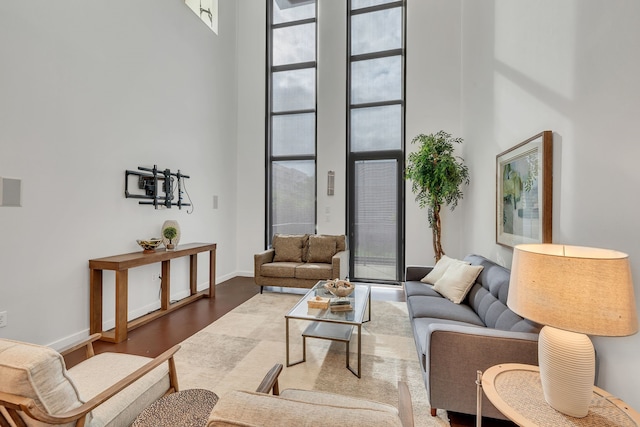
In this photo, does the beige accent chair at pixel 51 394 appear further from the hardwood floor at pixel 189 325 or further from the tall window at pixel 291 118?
the tall window at pixel 291 118

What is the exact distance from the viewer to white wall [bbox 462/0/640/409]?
1366mm

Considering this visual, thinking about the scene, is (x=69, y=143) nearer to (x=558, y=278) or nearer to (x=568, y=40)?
(x=558, y=278)

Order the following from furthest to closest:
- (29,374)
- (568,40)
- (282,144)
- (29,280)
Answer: (282,144) → (29,280) → (568,40) → (29,374)

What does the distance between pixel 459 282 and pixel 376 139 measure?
3118 millimetres

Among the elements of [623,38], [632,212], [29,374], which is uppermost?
[623,38]

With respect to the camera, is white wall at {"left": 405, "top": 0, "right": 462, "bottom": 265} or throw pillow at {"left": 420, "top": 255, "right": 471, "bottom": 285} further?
white wall at {"left": 405, "top": 0, "right": 462, "bottom": 265}

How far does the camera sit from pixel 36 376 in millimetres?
959

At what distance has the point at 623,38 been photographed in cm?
140

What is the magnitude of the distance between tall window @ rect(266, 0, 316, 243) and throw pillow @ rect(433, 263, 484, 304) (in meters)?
2.90

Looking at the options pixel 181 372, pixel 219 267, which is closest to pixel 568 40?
pixel 181 372

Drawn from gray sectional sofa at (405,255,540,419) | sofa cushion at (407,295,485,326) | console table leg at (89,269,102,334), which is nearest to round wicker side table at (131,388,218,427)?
gray sectional sofa at (405,255,540,419)

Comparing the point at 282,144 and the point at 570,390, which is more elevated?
the point at 282,144

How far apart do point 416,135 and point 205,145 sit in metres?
3.52

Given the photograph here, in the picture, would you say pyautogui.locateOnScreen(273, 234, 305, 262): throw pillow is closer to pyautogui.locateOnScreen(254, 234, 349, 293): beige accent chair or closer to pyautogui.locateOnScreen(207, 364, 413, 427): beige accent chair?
pyautogui.locateOnScreen(254, 234, 349, 293): beige accent chair
